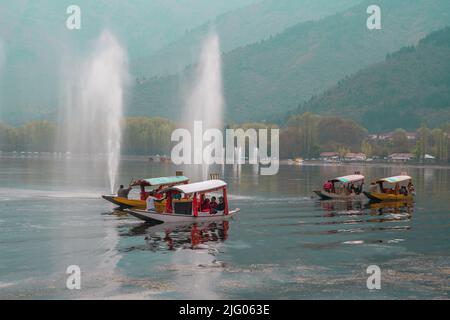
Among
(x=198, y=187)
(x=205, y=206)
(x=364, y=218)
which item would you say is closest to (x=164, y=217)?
(x=198, y=187)

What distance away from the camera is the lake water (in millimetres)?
34469

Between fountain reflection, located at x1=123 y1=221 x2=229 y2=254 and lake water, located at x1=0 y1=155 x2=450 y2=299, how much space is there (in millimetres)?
81

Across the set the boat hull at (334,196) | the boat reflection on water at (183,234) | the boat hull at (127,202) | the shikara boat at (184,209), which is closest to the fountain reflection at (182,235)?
the boat reflection on water at (183,234)

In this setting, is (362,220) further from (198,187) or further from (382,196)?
(382,196)

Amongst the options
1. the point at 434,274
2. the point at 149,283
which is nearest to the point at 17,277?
the point at 149,283

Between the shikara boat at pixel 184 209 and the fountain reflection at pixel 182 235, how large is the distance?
718 mm

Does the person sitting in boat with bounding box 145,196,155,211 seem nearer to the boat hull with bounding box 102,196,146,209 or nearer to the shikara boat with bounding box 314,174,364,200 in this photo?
the boat hull with bounding box 102,196,146,209

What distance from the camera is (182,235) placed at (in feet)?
167

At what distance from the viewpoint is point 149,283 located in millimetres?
35406

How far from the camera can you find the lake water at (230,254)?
34469 millimetres

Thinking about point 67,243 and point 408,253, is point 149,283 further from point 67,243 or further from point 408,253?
Result: point 408,253

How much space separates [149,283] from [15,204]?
142 ft

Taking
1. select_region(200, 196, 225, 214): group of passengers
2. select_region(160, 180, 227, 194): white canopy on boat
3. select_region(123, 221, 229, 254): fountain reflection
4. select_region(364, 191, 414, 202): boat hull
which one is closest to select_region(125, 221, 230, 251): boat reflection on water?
select_region(123, 221, 229, 254): fountain reflection

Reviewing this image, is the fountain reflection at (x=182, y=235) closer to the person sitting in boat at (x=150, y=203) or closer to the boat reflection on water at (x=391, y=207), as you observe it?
the person sitting in boat at (x=150, y=203)
